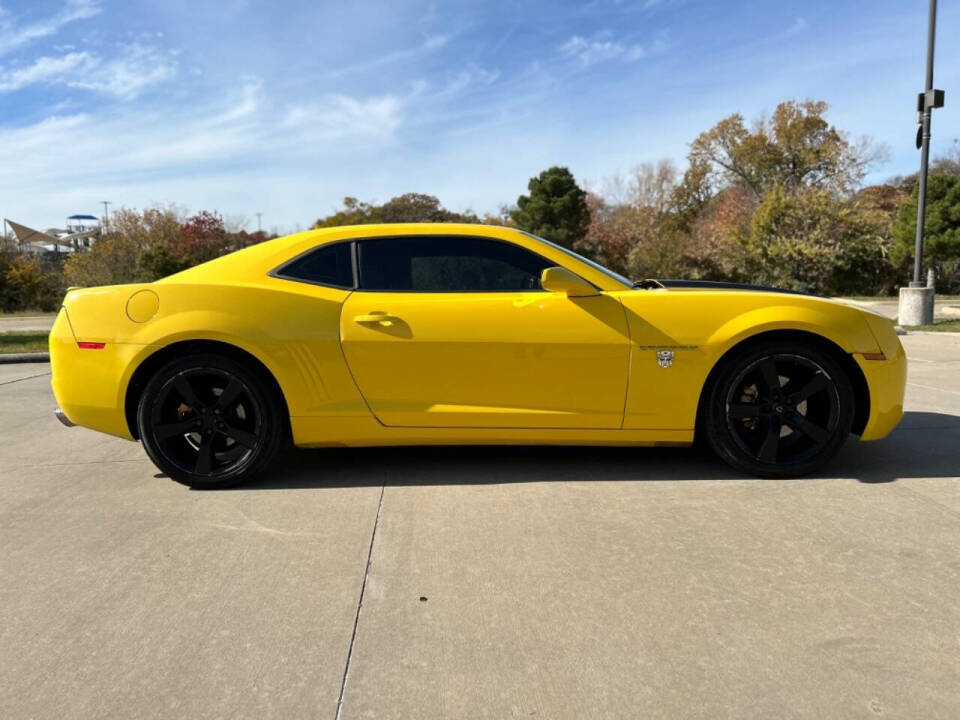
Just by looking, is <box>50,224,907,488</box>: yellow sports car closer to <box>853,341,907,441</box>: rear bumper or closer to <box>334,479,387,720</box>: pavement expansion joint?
<box>853,341,907,441</box>: rear bumper

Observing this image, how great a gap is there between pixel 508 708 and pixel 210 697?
863 mm

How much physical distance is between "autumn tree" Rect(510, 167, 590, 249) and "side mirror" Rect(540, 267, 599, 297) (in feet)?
97.0

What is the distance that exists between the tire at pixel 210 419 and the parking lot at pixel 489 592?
150 millimetres

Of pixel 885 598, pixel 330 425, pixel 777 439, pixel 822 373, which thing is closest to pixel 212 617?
pixel 330 425

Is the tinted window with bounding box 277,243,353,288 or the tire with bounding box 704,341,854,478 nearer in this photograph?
the tire with bounding box 704,341,854,478

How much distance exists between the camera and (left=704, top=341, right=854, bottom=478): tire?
364 cm

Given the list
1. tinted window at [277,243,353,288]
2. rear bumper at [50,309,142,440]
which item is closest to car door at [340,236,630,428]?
tinted window at [277,243,353,288]

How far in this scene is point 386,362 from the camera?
361cm

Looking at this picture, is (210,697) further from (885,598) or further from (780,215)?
(780,215)

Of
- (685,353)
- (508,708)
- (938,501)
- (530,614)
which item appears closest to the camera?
(508,708)

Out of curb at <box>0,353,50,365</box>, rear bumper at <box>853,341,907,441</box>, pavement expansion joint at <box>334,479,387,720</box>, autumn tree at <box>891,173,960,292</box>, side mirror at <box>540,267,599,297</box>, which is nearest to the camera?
pavement expansion joint at <box>334,479,387,720</box>

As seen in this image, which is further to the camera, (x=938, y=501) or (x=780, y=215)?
(x=780, y=215)

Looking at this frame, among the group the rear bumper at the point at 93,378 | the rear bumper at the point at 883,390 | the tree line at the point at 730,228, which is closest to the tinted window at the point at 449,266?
the rear bumper at the point at 93,378

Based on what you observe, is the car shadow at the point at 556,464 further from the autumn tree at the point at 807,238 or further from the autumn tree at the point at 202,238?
the autumn tree at the point at 202,238
